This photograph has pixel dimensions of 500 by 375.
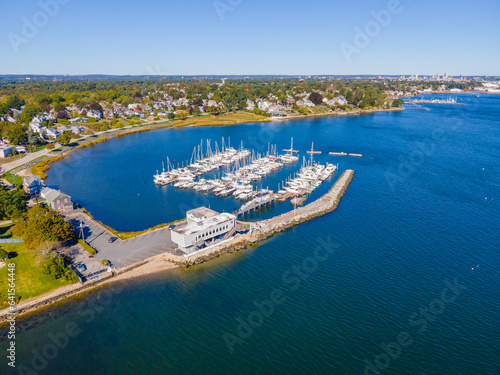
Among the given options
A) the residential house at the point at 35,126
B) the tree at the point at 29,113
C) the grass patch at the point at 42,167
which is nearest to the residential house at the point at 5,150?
the grass patch at the point at 42,167

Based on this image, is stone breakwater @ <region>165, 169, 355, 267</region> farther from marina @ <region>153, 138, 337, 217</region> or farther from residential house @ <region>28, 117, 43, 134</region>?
residential house @ <region>28, 117, 43, 134</region>

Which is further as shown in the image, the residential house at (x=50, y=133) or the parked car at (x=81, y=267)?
the residential house at (x=50, y=133)

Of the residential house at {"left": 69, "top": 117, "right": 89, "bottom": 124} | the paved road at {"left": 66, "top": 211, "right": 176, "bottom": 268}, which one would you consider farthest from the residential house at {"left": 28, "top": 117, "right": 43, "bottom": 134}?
the paved road at {"left": 66, "top": 211, "right": 176, "bottom": 268}

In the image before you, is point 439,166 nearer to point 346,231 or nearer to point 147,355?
point 346,231

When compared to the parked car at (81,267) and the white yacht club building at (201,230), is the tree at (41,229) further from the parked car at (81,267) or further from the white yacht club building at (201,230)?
the white yacht club building at (201,230)

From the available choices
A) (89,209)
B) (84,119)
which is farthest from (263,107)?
(89,209)

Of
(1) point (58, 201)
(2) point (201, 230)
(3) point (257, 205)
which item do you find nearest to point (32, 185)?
(1) point (58, 201)
